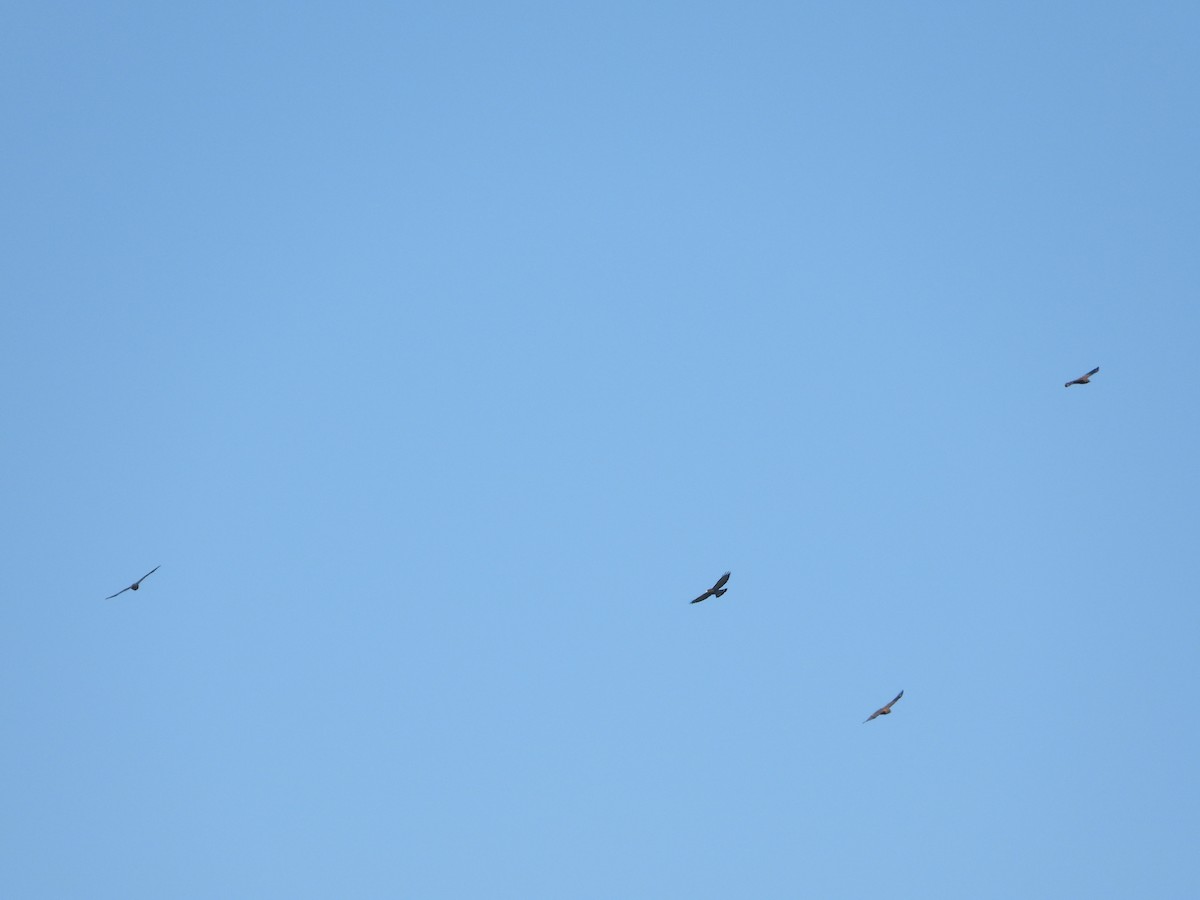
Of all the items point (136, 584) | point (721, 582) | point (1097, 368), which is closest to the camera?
point (721, 582)

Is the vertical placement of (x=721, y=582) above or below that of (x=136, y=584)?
below

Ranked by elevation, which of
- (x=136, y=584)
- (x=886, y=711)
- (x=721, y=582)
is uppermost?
(x=136, y=584)

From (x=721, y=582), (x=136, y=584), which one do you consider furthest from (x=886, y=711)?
(x=136, y=584)

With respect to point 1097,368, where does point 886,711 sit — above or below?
below

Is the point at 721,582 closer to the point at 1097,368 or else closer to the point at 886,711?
the point at 886,711

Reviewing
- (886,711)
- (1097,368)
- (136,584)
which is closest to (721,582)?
(886,711)

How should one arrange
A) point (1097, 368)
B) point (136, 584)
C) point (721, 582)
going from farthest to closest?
point (136, 584)
point (1097, 368)
point (721, 582)

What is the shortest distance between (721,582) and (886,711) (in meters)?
17.3

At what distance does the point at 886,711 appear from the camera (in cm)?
8700

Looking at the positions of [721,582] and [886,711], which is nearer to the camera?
[721,582]

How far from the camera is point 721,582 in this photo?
75.2 metres

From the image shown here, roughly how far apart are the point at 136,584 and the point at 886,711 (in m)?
44.2

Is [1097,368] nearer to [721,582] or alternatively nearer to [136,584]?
[721,582]

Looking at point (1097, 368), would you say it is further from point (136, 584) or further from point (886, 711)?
point (136, 584)
